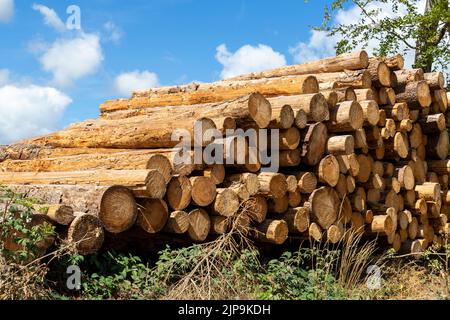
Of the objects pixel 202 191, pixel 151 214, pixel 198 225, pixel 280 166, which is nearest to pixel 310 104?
pixel 280 166

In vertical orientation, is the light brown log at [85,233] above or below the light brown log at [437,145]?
below

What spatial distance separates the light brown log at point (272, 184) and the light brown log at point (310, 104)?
86 centimetres

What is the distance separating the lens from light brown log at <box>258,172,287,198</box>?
624 centimetres

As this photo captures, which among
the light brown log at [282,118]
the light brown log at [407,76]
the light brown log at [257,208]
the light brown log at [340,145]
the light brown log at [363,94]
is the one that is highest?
the light brown log at [407,76]

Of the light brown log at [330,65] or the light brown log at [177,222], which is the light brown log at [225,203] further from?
the light brown log at [330,65]

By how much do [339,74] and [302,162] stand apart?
1952 millimetres

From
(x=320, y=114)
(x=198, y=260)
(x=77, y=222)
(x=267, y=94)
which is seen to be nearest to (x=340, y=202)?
(x=320, y=114)

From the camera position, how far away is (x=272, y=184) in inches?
247

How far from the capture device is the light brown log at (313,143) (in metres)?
6.74

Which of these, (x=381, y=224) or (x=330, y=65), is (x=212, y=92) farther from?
(x=381, y=224)

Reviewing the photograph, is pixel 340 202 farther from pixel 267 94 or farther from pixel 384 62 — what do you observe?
pixel 384 62

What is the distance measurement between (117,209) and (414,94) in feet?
18.1

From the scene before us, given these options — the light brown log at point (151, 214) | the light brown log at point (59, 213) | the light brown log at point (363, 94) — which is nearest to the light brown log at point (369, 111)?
the light brown log at point (363, 94)

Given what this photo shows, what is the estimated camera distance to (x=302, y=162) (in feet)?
22.8
